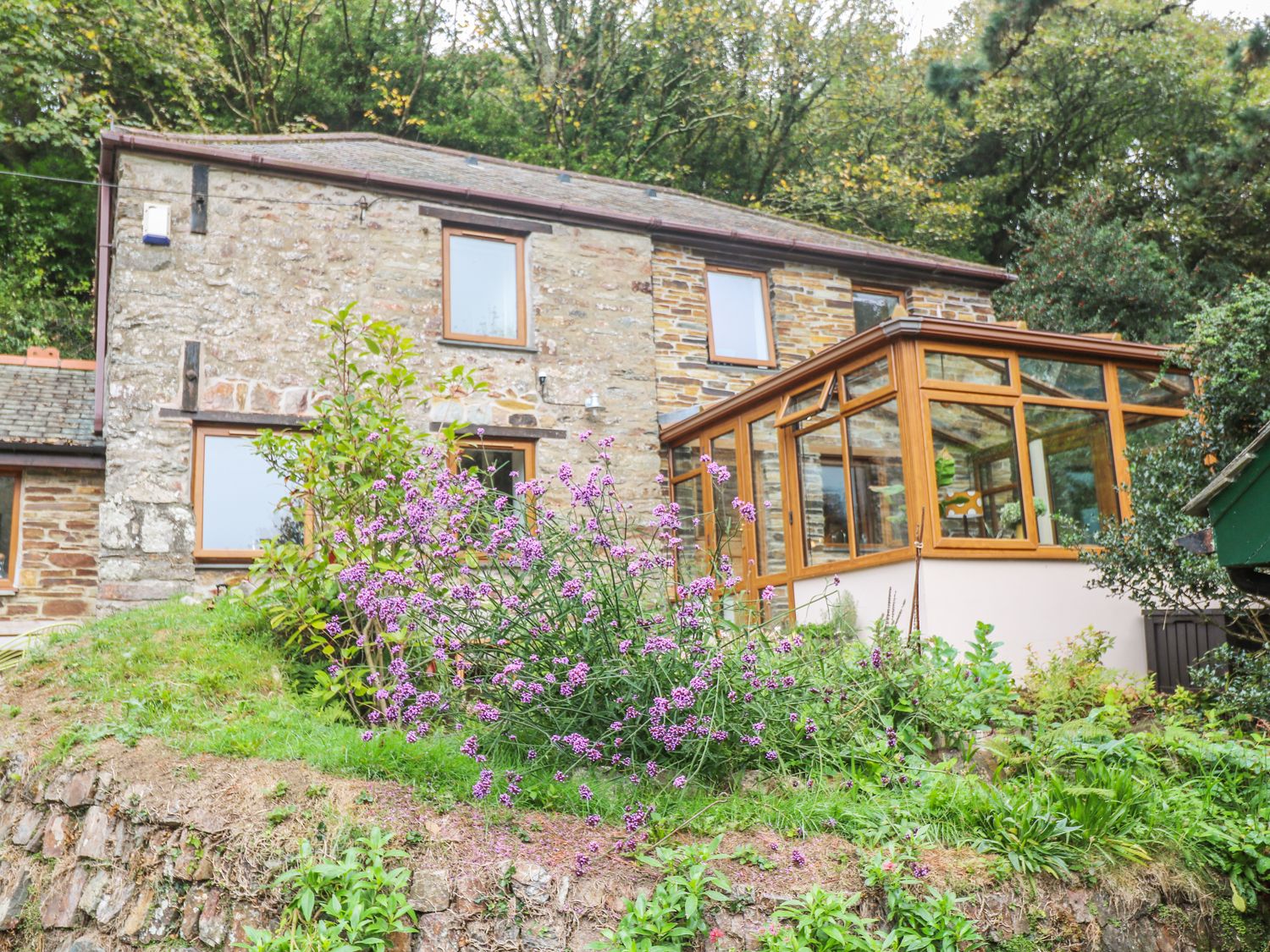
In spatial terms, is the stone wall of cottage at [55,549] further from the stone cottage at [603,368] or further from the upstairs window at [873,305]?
the upstairs window at [873,305]

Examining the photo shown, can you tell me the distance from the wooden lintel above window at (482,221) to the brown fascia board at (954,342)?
3.33 m

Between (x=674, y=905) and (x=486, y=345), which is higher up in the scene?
(x=486, y=345)

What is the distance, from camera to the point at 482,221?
11977 mm

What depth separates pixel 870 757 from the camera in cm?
509

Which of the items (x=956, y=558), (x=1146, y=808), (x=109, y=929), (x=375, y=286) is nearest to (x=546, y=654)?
(x=109, y=929)

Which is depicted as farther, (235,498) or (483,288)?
(483,288)

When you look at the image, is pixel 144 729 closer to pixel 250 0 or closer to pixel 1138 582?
pixel 1138 582

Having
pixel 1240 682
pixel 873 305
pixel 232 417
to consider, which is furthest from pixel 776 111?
pixel 1240 682

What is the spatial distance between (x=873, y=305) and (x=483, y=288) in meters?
5.14

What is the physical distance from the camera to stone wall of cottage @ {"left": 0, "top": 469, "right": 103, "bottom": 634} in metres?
10.7

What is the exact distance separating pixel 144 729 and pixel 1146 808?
4803 millimetres

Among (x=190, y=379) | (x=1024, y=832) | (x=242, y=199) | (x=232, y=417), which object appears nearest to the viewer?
(x=1024, y=832)

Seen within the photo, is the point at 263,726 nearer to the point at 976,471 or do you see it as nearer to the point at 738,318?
the point at 976,471

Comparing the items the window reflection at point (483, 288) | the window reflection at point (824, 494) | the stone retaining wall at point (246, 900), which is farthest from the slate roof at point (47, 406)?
the window reflection at point (824, 494)
